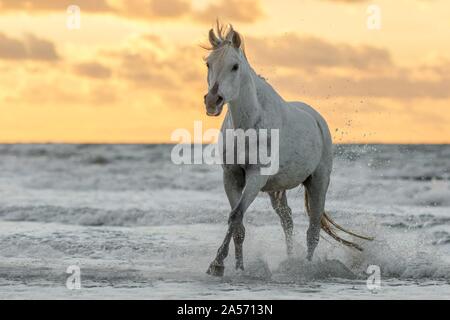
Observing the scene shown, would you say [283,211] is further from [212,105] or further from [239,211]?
[212,105]

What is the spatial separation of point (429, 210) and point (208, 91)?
12.7 metres

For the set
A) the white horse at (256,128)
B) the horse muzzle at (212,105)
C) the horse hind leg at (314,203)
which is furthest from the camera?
the horse hind leg at (314,203)

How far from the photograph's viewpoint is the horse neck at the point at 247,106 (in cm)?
842

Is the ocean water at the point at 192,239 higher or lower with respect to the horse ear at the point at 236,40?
lower

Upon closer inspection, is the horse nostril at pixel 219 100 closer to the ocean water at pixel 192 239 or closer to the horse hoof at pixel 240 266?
the ocean water at pixel 192 239

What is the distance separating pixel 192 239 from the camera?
12812mm

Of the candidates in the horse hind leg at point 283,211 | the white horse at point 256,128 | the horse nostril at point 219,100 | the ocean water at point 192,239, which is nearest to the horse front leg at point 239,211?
the white horse at point 256,128

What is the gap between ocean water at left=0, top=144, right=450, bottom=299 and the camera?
8.27m

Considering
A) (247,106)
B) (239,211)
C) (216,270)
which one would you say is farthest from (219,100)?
(216,270)

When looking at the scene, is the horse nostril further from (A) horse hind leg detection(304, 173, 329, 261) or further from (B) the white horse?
(A) horse hind leg detection(304, 173, 329, 261)

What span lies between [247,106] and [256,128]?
0.25 meters

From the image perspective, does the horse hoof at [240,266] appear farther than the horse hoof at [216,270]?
Yes

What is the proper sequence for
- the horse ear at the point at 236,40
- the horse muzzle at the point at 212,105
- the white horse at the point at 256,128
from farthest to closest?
the horse ear at the point at 236,40, the white horse at the point at 256,128, the horse muzzle at the point at 212,105

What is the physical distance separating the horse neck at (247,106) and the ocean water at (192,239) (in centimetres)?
149
